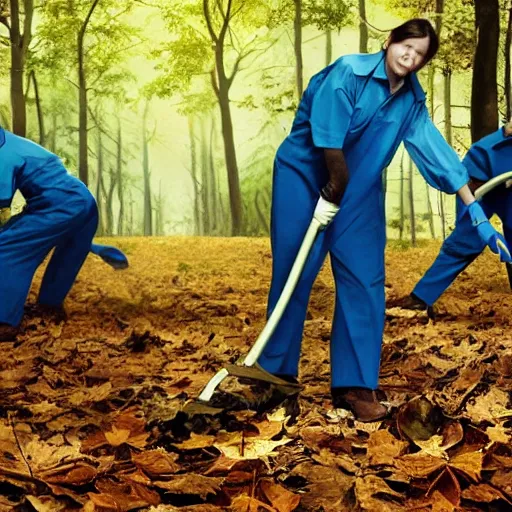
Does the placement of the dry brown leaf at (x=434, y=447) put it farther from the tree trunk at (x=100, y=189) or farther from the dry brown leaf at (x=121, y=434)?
the tree trunk at (x=100, y=189)

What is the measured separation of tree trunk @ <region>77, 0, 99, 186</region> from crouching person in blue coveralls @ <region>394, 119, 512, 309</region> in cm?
152

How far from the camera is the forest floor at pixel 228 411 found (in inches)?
68.7

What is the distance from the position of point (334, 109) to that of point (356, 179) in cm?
22

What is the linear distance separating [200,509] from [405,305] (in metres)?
1.75

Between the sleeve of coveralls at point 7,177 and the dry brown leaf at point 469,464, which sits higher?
the sleeve of coveralls at point 7,177

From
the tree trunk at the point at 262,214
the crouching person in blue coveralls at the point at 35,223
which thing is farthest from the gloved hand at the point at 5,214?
the tree trunk at the point at 262,214

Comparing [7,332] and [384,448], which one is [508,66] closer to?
[384,448]

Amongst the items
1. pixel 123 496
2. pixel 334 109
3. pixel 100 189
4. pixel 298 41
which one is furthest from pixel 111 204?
pixel 123 496

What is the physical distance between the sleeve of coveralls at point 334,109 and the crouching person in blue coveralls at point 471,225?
2.96 feet

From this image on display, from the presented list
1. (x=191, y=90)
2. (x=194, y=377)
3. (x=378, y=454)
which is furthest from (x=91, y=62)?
(x=378, y=454)

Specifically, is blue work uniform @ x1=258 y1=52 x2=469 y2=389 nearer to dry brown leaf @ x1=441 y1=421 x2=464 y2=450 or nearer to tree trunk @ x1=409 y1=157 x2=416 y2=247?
dry brown leaf @ x1=441 y1=421 x2=464 y2=450

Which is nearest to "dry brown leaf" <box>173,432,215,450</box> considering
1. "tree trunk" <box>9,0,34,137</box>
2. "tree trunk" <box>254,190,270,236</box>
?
"tree trunk" <box>254,190,270,236</box>

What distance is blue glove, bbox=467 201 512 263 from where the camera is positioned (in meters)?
2.01

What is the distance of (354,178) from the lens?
2.12 metres
